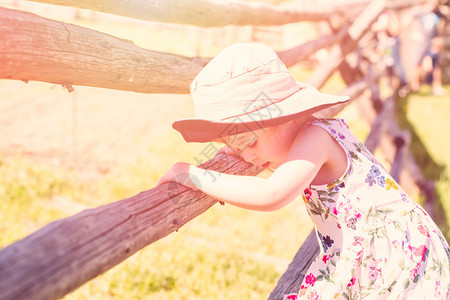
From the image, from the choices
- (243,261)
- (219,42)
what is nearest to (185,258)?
(243,261)

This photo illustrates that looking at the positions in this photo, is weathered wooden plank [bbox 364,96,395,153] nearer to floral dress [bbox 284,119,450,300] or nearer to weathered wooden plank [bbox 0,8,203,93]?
floral dress [bbox 284,119,450,300]

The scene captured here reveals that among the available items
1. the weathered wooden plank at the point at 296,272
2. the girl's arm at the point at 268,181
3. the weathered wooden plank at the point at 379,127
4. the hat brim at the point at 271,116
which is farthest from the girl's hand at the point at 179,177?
the weathered wooden plank at the point at 379,127

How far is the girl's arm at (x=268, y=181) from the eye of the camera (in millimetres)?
1119

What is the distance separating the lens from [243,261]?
2871mm

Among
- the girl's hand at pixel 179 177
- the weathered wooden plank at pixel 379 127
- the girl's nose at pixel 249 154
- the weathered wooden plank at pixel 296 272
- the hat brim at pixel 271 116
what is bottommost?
the weathered wooden plank at pixel 379 127

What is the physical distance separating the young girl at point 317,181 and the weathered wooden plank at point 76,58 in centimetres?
34

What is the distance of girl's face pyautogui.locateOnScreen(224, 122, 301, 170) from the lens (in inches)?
49.6

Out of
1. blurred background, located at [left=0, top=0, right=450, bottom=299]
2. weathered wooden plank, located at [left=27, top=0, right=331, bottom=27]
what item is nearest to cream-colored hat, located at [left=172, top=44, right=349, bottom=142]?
blurred background, located at [left=0, top=0, right=450, bottom=299]

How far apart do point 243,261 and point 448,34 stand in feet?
27.6

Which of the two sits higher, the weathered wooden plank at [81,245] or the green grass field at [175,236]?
the weathered wooden plank at [81,245]

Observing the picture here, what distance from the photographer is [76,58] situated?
124 centimetres

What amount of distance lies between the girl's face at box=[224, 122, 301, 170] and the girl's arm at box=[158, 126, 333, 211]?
0.21ft

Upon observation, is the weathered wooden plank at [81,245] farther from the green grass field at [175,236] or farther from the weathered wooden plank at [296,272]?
the green grass field at [175,236]

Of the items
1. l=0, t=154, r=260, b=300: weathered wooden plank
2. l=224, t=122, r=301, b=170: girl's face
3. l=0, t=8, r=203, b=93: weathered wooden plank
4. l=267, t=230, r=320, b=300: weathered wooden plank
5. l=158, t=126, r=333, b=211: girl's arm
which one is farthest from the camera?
l=267, t=230, r=320, b=300: weathered wooden plank
